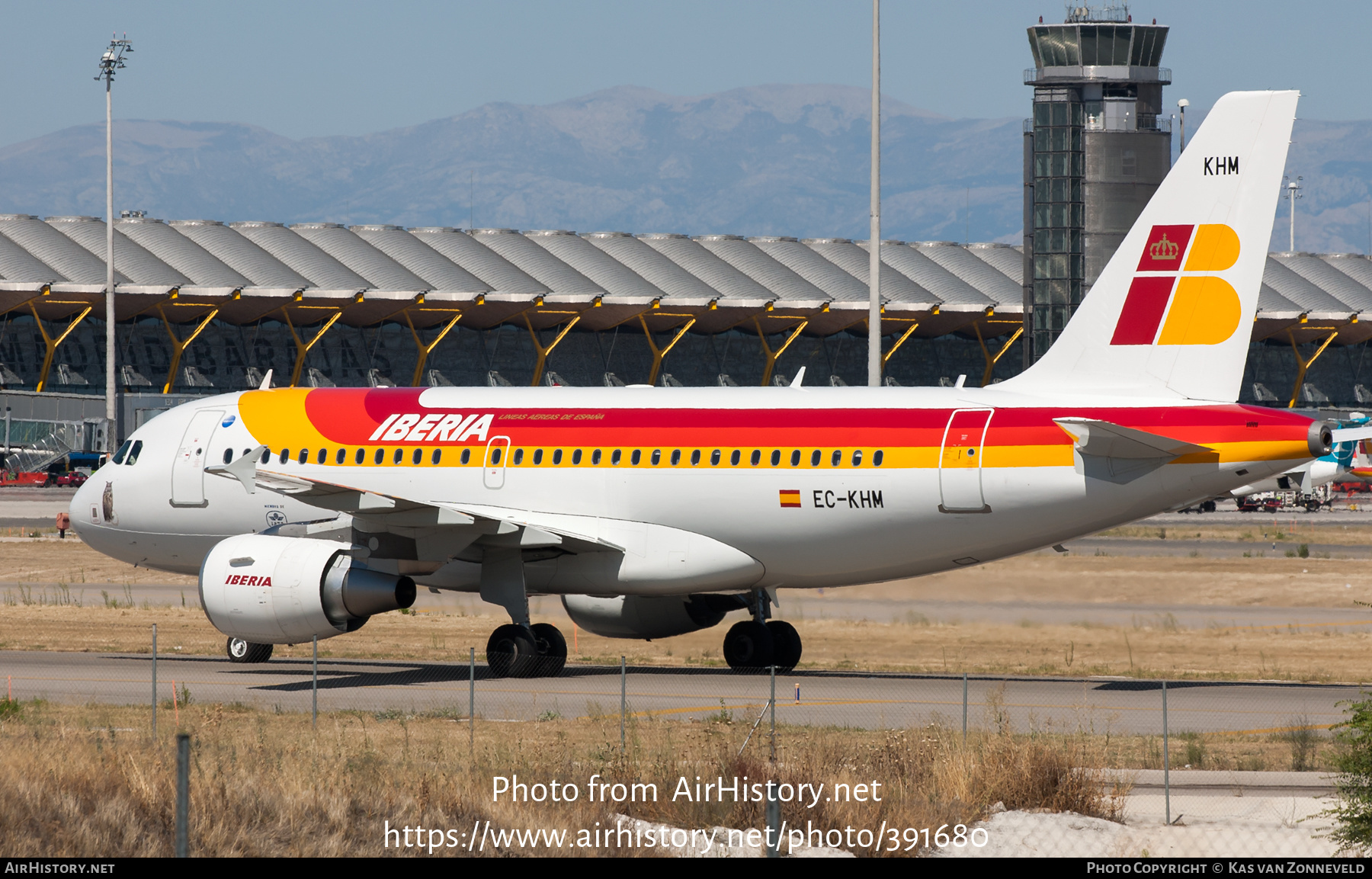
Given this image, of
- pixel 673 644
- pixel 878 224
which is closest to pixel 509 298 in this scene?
pixel 878 224

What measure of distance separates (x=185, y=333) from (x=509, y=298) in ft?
63.4

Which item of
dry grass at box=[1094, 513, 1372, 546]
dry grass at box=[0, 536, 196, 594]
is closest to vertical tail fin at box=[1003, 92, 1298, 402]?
dry grass at box=[0, 536, 196, 594]

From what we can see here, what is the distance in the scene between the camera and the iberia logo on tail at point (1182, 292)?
23.4 m

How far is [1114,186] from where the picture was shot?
10112 cm

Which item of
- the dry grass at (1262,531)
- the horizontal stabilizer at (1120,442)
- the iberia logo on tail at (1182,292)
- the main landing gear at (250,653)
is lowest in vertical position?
the dry grass at (1262,531)

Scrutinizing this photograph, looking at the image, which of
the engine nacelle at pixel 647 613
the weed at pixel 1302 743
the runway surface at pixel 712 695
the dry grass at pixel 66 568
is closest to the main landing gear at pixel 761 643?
the engine nacelle at pixel 647 613

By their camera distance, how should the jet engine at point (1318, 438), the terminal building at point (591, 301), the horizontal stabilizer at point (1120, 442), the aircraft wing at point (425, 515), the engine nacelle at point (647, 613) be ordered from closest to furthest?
the jet engine at point (1318, 438)
the horizontal stabilizer at point (1120, 442)
the aircraft wing at point (425, 515)
the engine nacelle at point (647, 613)
the terminal building at point (591, 301)

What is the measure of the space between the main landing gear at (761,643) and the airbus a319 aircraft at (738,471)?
0.04m

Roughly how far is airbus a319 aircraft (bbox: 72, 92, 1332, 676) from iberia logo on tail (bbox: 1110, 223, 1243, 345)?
0.10 ft

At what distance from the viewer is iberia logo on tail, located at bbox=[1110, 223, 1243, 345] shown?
23375 millimetres

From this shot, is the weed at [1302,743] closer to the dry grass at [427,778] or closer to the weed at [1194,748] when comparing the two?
the weed at [1194,748]

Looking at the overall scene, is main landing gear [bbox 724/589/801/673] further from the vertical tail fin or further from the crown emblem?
the crown emblem

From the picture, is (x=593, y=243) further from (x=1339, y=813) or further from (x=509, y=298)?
(x=1339, y=813)

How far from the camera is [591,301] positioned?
102 meters
